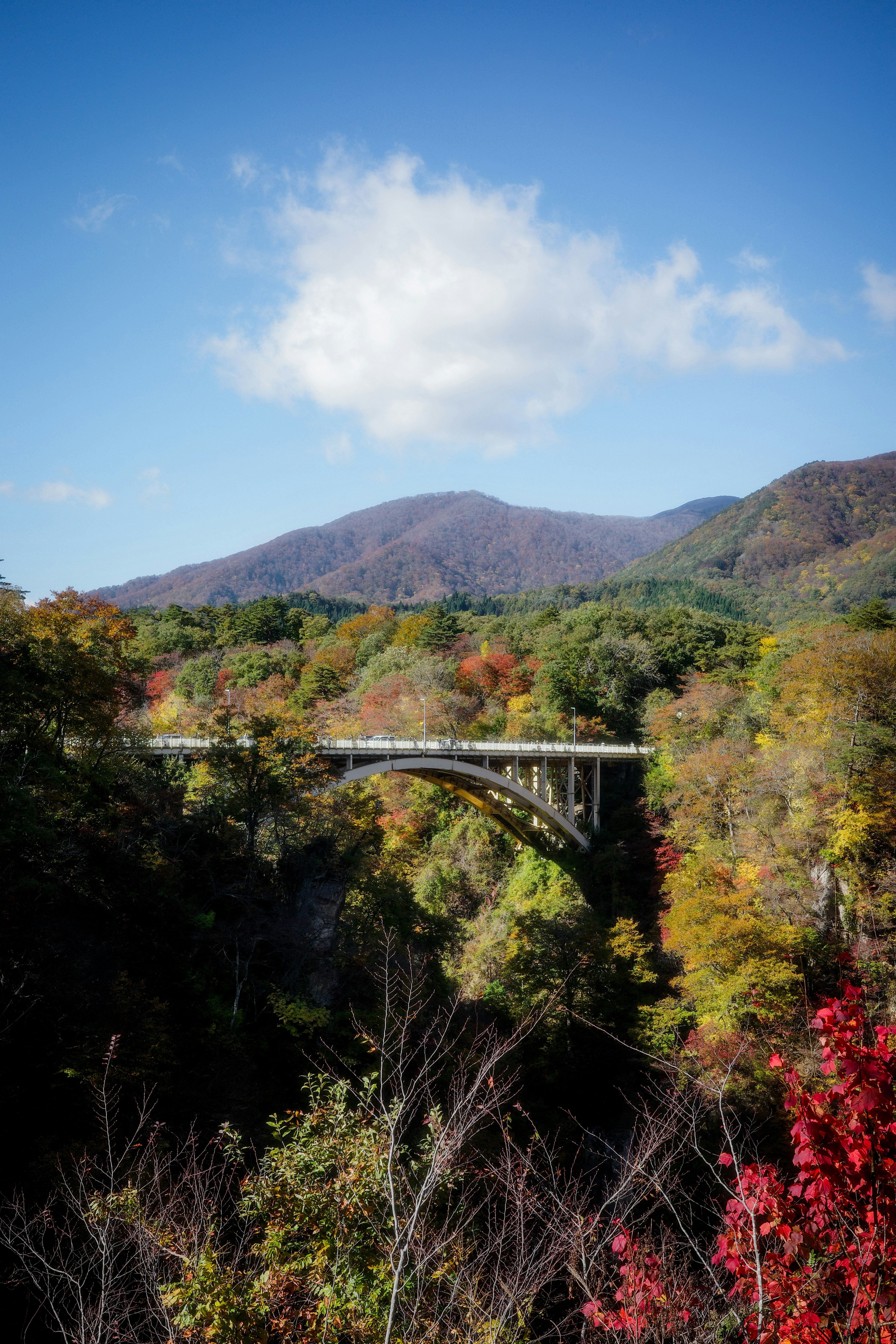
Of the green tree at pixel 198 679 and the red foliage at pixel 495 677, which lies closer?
the red foliage at pixel 495 677

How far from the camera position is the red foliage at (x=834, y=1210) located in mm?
3152

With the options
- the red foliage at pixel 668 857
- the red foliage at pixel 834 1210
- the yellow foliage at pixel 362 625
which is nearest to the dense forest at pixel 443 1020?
the red foliage at pixel 834 1210

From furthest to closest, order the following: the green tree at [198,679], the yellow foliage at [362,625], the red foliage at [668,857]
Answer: the yellow foliage at [362,625], the green tree at [198,679], the red foliage at [668,857]

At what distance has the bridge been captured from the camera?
2119 cm

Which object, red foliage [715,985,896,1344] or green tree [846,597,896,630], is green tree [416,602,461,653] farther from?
red foliage [715,985,896,1344]

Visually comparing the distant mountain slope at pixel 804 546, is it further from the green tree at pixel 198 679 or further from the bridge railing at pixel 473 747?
the green tree at pixel 198 679

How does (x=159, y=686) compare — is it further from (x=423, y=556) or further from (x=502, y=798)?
(x=423, y=556)

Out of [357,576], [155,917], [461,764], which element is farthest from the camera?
[357,576]

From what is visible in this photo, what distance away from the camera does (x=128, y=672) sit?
24328 mm

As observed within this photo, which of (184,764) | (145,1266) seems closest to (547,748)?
(184,764)

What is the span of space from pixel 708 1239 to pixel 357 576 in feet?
366

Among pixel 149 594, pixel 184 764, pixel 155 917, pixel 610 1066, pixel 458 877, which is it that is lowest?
pixel 610 1066

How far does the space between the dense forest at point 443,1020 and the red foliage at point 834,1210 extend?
3cm

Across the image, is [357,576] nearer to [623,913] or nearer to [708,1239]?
[623,913]
